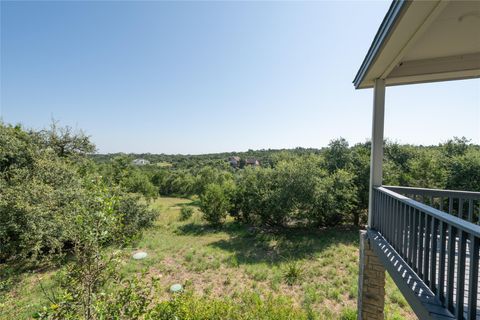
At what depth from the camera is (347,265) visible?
7.57 m

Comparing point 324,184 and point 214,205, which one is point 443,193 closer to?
point 324,184

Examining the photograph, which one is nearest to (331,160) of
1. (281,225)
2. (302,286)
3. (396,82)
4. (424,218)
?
(281,225)

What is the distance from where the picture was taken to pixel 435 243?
168 cm

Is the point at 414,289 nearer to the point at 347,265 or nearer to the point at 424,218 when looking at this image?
the point at 424,218

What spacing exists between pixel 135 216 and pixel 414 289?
11225 millimetres

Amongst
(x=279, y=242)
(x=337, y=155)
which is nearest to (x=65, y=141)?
(x=279, y=242)

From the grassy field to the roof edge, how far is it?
13.8ft

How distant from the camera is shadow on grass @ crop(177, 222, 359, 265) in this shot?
29.0ft

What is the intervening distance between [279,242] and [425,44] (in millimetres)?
9417

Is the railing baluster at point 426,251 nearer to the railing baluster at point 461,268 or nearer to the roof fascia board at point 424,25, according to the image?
the railing baluster at point 461,268

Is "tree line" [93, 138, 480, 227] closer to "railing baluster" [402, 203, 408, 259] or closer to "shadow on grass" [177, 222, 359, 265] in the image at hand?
"shadow on grass" [177, 222, 359, 265]

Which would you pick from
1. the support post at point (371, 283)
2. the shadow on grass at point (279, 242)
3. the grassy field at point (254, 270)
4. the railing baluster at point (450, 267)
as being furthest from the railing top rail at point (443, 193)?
the shadow on grass at point (279, 242)

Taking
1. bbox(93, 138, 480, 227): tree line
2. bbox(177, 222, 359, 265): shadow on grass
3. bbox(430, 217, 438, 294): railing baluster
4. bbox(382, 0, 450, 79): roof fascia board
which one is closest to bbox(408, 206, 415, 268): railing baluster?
bbox(430, 217, 438, 294): railing baluster

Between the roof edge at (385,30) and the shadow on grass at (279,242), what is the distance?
24.6ft
